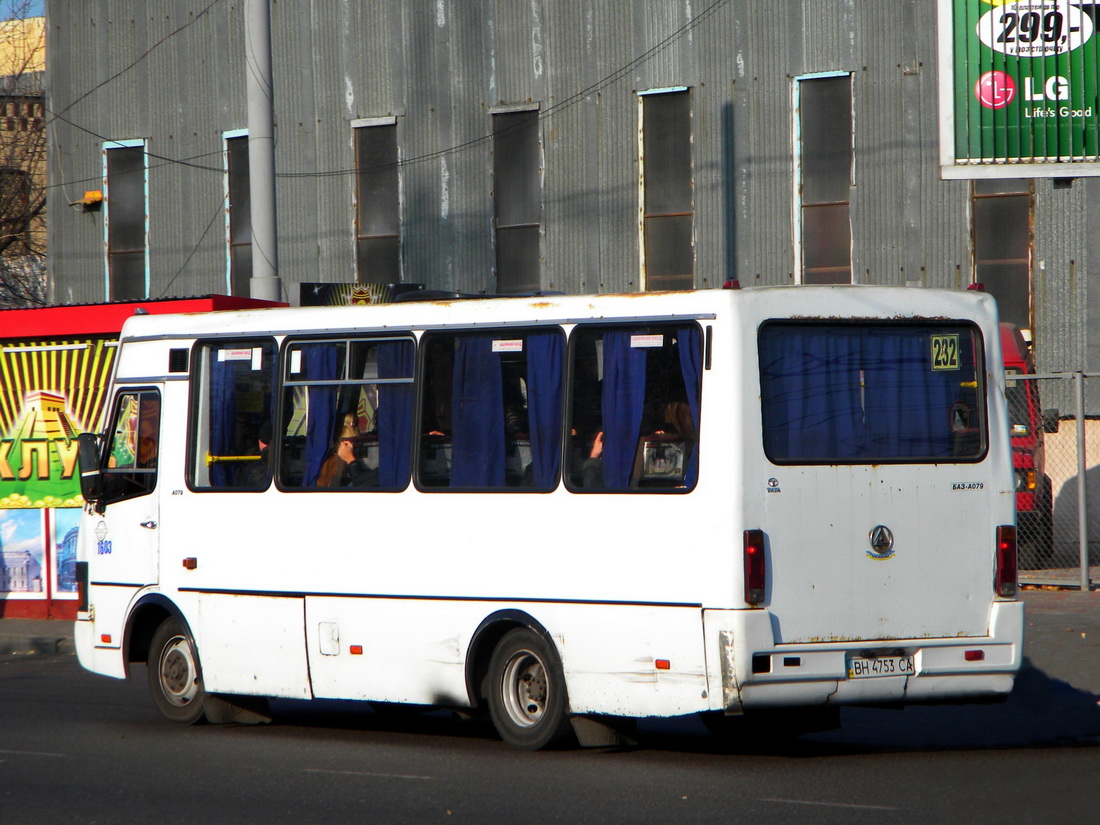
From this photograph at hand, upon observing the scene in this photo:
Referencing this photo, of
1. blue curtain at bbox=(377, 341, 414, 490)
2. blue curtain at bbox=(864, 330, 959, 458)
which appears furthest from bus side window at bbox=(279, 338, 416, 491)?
blue curtain at bbox=(864, 330, 959, 458)

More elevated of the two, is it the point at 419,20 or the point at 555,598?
the point at 419,20

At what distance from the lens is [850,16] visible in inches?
885

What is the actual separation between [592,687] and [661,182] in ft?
52.7

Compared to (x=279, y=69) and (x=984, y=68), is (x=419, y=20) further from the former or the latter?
(x=984, y=68)

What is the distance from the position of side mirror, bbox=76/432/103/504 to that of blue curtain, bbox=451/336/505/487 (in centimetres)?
295

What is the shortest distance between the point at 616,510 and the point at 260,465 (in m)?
2.77

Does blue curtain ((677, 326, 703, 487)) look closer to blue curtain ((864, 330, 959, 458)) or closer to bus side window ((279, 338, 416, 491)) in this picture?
blue curtain ((864, 330, 959, 458))

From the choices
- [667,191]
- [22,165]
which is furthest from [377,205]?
[22,165]

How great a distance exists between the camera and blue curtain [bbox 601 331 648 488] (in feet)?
29.2

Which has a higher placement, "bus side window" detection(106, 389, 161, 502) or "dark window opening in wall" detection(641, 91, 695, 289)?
"dark window opening in wall" detection(641, 91, 695, 289)

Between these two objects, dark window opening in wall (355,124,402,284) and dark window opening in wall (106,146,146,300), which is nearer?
dark window opening in wall (355,124,402,284)

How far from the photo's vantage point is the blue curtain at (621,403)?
891 cm

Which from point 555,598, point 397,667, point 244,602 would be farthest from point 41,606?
point 555,598

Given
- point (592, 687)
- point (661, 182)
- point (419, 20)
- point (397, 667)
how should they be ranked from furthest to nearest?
1. point (419, 20)
2. point (661, 182)
3. point (397, 667)
4. point (592, 687)
